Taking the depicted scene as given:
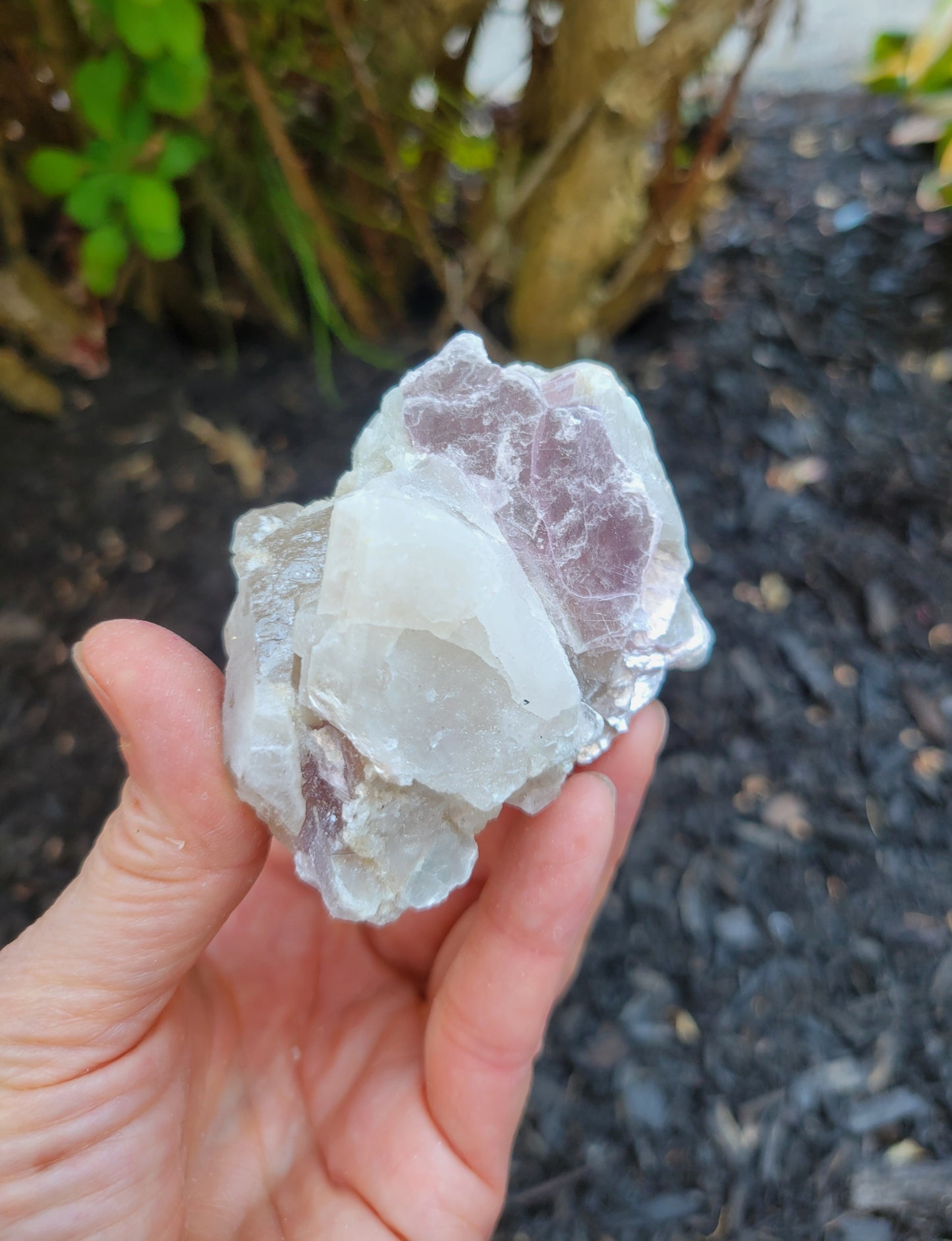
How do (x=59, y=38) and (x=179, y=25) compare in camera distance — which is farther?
(x=59, y=38)

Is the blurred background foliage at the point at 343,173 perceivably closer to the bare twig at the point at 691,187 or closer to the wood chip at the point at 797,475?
the bare twig at the point at 691,187

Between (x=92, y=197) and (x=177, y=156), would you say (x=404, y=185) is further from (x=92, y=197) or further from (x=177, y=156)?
(x=92, y=197)

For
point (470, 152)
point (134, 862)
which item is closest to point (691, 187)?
point (470, 152)

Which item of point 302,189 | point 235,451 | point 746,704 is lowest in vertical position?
point 746,704

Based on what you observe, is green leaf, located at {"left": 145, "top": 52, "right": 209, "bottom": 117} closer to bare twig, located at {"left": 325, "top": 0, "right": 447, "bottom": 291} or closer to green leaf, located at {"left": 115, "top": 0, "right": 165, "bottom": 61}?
green leaf, located at {"left": 115, "top": 0, "right": 165, "bottom": 61}

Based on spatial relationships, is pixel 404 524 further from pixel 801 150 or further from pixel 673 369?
pixel 801 150

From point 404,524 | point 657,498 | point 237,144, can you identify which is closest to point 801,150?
point 237,144
